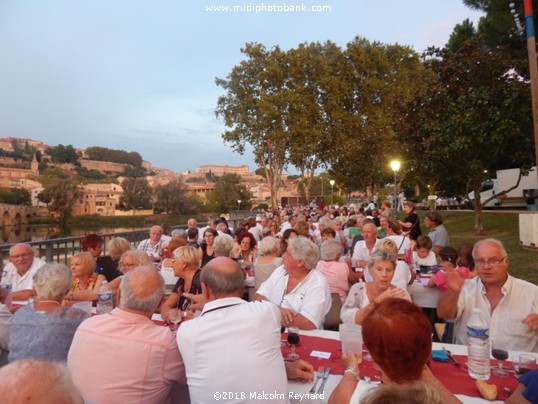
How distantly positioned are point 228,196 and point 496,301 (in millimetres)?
61947

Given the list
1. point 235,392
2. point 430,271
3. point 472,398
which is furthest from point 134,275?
point 430,271

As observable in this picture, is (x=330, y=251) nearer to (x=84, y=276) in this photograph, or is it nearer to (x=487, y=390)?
(x=487, y=390)

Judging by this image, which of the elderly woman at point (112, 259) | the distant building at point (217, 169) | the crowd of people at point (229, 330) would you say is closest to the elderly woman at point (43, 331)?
the crowd of people at point (229, 330)

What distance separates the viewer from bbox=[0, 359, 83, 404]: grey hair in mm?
817

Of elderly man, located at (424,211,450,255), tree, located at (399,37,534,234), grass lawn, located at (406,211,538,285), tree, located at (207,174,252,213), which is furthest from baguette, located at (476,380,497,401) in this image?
tree, located at (207,174,252,213)

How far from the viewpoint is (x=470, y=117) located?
32.2 feet

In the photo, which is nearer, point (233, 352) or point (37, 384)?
point (37, 384)

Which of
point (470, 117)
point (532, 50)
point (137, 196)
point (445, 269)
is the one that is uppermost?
point (532, 50)

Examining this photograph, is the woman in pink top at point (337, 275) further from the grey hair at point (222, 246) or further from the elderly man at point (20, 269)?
the elderly man at point (20, 269)

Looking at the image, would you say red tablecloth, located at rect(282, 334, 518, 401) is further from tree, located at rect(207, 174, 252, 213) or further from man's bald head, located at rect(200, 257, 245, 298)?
tree, located at rect(207, 174, 252, 213)

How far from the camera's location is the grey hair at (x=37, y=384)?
82 centimetres

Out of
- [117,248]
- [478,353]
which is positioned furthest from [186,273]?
[478,353]

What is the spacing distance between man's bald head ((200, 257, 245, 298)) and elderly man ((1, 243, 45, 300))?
9.37 feet

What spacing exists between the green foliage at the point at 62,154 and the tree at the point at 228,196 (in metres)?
82.6
